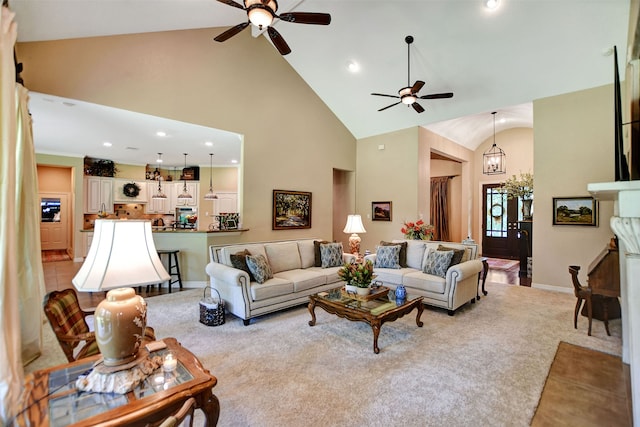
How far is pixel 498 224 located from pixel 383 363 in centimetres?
807

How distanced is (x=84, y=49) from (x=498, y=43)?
6268 mm

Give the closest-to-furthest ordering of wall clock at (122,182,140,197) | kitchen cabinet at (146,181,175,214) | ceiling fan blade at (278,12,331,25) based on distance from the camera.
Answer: ceiling fan blade at (278,12,331,25) → wall clock at (122,182,140,197) → kitchen cabinet at (146,181,175,214)

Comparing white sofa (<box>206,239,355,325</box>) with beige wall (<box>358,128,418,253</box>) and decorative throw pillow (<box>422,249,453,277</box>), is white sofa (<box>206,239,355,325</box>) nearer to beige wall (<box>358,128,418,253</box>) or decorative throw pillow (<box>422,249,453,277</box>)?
decorative throw pillow (<box>422,249,453,277</box>)

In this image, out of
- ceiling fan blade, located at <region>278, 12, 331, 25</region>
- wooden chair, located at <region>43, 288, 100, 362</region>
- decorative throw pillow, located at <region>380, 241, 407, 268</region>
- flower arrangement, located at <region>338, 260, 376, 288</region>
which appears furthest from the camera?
decorative throw pillow, located at <region>380, 241, 407, 268</region>

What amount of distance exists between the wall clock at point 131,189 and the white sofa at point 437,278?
8086mm

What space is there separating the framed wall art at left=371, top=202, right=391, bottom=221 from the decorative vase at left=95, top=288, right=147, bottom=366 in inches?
260

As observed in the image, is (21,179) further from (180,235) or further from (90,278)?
(180,235)

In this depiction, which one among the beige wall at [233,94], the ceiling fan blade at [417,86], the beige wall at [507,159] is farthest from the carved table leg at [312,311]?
the beige wall at [507,159]

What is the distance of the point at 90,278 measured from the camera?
1.45 m

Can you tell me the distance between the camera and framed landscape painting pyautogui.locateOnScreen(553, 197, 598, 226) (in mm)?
4953

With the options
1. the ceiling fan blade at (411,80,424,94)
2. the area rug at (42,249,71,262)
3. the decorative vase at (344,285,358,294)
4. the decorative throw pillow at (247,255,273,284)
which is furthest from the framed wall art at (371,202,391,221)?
the area rug at (42,249,71,262)

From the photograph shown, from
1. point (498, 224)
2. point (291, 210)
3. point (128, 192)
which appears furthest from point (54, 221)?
point (498, 224)

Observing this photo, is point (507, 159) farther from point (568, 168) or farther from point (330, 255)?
point (330, 255)

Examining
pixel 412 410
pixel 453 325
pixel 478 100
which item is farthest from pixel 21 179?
pixel 478 100
